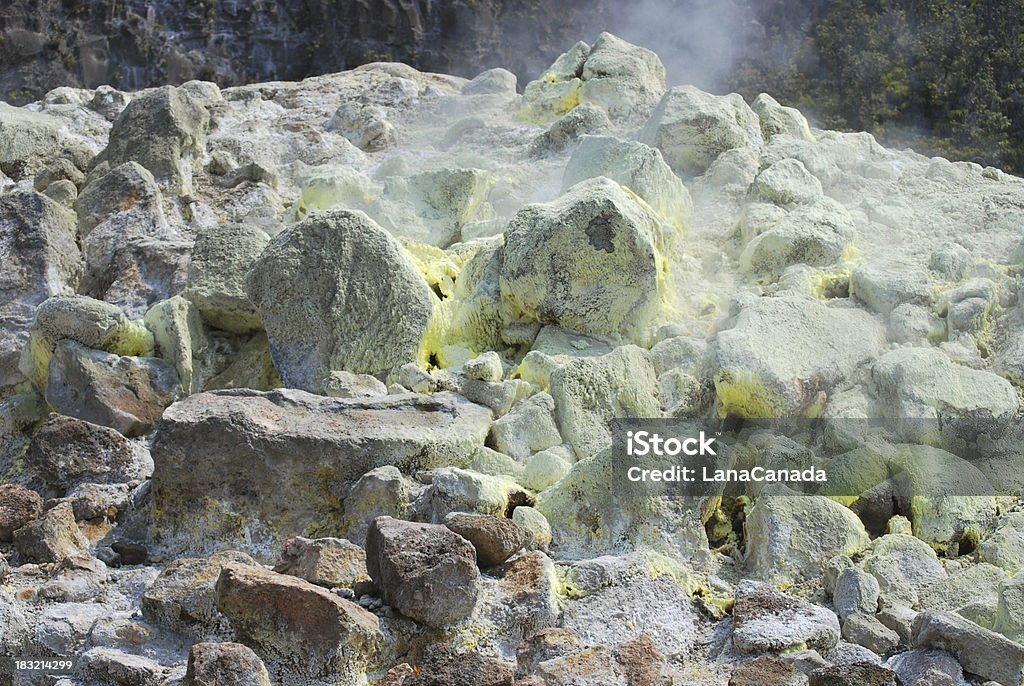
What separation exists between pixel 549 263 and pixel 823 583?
1609mm

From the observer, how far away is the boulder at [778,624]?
3170 mm

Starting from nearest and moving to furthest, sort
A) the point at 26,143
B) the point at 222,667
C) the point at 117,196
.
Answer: the point at 222,667 < the point at 117,196 < the point at 26,143

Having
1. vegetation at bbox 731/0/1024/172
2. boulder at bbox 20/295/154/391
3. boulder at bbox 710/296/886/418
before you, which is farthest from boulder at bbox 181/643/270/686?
vegetation at bbox 731/0/1024/172

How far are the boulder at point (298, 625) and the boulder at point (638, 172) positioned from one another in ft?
8.42

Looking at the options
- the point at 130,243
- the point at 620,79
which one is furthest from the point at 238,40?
the point at 130,243

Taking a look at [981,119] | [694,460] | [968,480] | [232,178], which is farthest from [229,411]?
[981,119]

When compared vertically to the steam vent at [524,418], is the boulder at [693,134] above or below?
above

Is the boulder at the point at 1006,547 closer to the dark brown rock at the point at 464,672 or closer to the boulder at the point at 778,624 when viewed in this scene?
the boulder at the point at 778,624

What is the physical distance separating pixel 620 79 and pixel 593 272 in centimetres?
259

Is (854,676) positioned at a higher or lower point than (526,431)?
lower

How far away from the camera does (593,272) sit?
473 centimetres

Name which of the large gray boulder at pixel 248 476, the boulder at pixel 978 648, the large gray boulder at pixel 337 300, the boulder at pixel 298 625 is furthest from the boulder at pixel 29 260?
the boulder at pixel 978 648

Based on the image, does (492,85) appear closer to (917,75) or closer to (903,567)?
(903,567)

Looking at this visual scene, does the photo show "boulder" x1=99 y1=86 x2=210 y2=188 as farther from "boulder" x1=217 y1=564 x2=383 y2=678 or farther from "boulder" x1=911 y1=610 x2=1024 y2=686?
"boulder" x1=911 y1=610 x2=1024 y2=686
